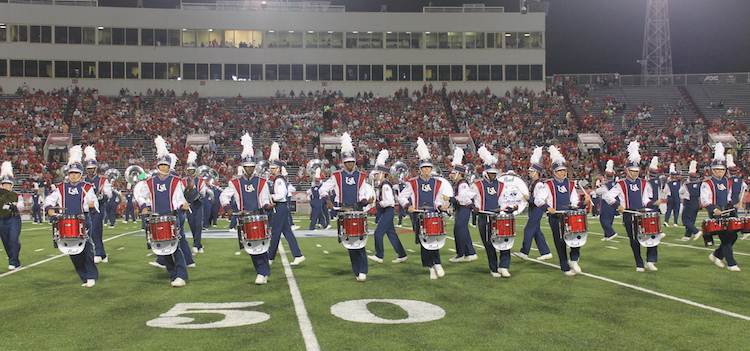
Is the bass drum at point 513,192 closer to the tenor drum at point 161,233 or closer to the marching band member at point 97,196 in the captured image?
the tenor drum at point 161,233

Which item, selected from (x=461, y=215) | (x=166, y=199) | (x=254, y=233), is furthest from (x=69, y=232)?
(x=461, y=215)

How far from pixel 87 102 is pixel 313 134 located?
15.2 m

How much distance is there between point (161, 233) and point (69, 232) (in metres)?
1.24

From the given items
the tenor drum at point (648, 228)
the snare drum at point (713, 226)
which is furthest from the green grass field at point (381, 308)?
the snare drum at point (713, 226)

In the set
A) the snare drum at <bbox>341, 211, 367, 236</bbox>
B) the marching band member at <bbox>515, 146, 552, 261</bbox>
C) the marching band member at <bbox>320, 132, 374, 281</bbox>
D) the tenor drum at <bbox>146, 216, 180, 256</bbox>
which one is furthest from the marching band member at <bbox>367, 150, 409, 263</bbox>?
the tenor drum at <bbox>146, 216, 180, 256</bbox>

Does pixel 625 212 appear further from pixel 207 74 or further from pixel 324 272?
pixel 207 74

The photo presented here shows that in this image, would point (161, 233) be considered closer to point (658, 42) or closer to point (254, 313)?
point (254, 313)

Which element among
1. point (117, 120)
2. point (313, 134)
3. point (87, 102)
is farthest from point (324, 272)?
point (87, 102)

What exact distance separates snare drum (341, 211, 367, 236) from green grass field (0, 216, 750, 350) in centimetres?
74

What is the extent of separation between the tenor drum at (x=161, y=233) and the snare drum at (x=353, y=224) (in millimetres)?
2418

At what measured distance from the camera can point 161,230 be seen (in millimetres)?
9508

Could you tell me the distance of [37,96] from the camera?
4372 centimetres

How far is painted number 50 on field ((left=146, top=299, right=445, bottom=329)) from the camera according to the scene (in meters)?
6.99

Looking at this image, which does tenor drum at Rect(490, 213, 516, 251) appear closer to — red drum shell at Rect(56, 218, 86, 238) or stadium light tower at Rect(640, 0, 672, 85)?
red drum shell at Rect(56, 218, 86, 238)
